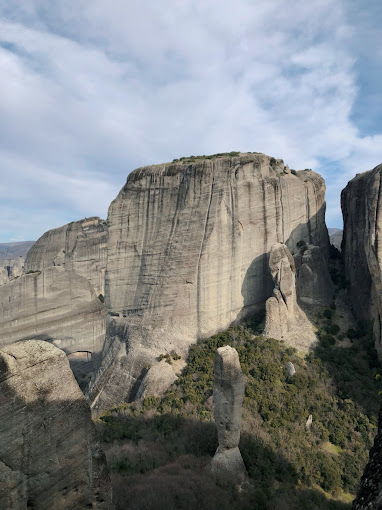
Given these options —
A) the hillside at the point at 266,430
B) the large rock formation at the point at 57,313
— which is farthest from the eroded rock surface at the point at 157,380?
the large rock formation at the point at 57,313

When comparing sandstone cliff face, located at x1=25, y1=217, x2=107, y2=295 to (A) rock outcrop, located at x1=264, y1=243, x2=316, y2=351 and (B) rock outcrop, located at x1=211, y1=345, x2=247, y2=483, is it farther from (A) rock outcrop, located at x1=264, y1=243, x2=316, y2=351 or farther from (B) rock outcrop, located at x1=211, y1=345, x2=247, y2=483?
(B) rock outcrop, located at x1=211, y1=345, x2=247, y2=483

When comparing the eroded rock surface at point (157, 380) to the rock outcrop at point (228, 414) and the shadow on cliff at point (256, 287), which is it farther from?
the rock outcrop at point (228, 414)

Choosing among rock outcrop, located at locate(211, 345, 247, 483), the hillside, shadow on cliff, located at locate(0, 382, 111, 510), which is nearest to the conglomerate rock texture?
the hillside

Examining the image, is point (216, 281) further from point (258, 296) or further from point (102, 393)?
point (102, 393)

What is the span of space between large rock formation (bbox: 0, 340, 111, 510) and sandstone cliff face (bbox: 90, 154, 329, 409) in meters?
18.5

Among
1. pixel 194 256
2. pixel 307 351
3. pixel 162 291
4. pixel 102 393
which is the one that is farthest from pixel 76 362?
pixel 307 351

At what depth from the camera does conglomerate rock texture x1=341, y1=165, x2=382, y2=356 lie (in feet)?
80.2

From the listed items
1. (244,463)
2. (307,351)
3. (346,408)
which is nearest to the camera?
(244,463)

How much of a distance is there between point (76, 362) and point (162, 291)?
2065 centimetres

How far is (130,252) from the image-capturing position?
1261 inches

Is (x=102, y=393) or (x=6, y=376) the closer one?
(x=6, y=376)

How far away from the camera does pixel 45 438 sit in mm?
8922

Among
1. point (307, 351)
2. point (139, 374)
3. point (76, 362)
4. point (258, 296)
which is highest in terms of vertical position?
point (258, 296)

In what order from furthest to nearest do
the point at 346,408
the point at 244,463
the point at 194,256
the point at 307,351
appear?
the point at 194,256, the point at 307,351, the point at 346,408, the point at 244,463
